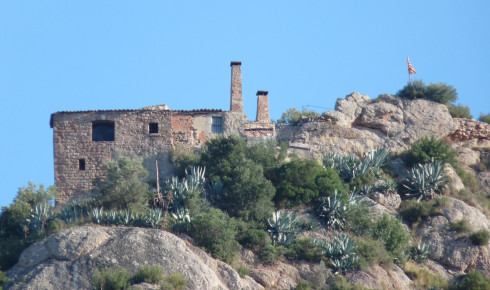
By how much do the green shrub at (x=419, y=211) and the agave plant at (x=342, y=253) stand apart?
3595 millimetres

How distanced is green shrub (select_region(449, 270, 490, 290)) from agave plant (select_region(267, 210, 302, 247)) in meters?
5.15

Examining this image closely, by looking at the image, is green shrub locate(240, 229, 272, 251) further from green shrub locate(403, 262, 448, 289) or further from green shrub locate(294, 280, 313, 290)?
green shrub locate(403, 262, 448, 289)

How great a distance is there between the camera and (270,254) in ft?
97.1

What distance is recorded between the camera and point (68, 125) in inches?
1458

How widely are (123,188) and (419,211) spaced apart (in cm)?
995

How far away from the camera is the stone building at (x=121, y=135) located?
36.4 m

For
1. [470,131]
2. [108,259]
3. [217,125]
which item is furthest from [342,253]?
[470,131]

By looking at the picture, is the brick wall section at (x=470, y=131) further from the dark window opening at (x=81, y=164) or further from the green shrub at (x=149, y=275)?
the green shrub at (x=149, y=275)

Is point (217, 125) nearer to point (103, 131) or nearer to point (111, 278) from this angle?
point (103, 131)

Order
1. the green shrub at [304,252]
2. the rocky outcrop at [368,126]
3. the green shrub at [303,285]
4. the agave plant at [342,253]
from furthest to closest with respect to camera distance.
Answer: the rocky outcrop at [368,126] → the green shrub at [304,252] → the agave plant at [342,253] → the green shrub at [303,285]

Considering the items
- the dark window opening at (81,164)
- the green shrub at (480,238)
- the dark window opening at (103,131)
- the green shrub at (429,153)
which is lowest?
the green shrub at (480,238)

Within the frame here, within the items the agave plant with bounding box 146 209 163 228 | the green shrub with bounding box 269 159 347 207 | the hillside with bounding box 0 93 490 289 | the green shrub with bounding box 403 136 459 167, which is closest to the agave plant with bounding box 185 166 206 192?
the hillside with bounding box 0 93 490 289

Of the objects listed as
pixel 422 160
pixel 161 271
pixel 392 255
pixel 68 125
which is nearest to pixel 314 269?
pixel 392 255

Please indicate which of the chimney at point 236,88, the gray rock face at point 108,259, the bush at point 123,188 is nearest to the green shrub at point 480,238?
the gray rock face at point 108,259
